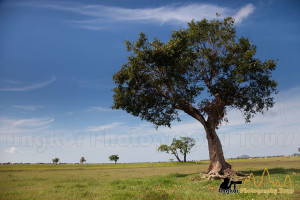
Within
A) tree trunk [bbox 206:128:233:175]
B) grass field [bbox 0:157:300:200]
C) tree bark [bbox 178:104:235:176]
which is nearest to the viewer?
grass field [bbox 0:157:300:200]

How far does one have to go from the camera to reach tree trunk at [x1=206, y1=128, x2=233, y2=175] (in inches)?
1061

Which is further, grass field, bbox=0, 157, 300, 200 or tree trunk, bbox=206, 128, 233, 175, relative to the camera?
tree trunk, bbox=206, 128, 233, 175

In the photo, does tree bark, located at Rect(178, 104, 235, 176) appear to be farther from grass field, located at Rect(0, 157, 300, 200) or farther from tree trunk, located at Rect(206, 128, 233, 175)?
grass field, located at Rect(0, 157, 300, 200)

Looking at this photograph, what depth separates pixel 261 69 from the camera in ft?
94.7

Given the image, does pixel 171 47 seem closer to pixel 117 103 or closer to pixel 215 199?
pixel 117 103

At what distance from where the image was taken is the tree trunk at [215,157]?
88.4 ft

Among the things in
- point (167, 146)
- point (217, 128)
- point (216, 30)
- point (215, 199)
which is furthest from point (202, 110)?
point (167, 146)

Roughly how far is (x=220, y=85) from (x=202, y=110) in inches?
174

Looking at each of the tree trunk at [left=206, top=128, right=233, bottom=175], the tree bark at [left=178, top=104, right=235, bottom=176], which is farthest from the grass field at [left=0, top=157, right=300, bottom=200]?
the tree bark at [left=178, top=104, right=235, bottom=176]

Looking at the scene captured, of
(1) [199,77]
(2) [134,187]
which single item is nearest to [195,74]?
(1) [199,77]

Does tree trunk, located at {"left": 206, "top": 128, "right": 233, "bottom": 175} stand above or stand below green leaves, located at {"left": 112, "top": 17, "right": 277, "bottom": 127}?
below

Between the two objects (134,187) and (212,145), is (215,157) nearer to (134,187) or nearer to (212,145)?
(212,145)

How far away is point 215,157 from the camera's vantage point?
2855 cm

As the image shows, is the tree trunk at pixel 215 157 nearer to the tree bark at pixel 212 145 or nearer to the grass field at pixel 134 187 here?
the tree bark at pixel 212 145
